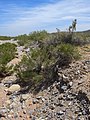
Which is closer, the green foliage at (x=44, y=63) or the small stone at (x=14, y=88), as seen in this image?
the green foliage at (x=44, y=63)

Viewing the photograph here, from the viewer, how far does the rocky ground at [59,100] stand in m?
7.78

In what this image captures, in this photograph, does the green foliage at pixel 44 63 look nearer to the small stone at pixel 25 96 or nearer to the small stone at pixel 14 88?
the small stone at pixel 14 88

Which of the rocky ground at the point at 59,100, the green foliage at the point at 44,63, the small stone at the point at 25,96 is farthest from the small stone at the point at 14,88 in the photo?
the small stone at the point at 25,96

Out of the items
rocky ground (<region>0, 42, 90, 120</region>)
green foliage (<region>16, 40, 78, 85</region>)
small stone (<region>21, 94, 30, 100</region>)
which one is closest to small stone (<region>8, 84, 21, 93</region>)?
rocky ground (<region>0, 42, 90, 120</region>)

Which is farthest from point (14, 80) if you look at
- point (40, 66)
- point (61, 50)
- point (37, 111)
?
point (37, 111)

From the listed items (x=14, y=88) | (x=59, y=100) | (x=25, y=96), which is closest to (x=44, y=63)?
(x=14, y=88)

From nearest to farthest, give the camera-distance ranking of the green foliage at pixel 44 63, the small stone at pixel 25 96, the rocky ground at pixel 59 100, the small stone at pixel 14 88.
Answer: the rocky ground at pixel 59 100 → the small stone at pixel 25 96 → the green foliage at pixel 44 63 → the small stone at pixel 14 88

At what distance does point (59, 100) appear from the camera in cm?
845

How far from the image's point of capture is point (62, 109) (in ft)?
26.3

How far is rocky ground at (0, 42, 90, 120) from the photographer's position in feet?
25.5

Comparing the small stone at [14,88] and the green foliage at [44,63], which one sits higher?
the green foliage at [44,63]

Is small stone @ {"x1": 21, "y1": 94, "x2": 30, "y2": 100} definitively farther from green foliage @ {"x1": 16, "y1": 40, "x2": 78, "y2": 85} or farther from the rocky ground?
green foliage @ {"x1": 16, "y1": 40, "x2": 78, "y2": 85}

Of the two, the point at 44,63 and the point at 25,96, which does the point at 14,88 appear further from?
the point at 44,63

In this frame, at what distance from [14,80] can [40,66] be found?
1325 millimetres
